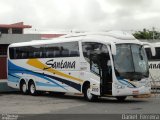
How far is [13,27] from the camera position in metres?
63.8

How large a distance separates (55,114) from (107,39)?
6410mm

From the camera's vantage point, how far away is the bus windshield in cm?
2247

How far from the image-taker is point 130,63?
2267cm

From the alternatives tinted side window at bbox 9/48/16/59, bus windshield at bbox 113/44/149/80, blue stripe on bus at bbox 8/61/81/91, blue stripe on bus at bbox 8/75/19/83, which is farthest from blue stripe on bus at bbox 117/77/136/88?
tinted side window at bbox 9/48/16/59

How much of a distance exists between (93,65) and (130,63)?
1.84 meters

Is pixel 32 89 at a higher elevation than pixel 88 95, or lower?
lower

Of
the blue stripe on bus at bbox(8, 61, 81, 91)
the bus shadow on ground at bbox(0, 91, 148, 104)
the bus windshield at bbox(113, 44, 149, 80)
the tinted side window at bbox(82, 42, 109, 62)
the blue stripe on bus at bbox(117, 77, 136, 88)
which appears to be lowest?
the bus shadow on ground at bbox(0, 91, 148, 104)

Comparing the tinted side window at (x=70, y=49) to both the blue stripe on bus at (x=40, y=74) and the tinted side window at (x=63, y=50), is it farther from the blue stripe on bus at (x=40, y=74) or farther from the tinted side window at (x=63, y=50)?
the blue stripe on bus at (x=40, y=74)

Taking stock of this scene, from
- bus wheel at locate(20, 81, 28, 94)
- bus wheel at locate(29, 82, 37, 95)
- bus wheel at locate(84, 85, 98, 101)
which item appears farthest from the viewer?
bus wheel at locate(20, 81, 28, 94)

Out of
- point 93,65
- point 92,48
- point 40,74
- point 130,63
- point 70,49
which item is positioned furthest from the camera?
point 40,74

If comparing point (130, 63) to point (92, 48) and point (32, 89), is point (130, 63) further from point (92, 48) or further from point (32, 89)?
point (32, 89)

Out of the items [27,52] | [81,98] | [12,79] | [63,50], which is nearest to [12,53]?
[12,79]

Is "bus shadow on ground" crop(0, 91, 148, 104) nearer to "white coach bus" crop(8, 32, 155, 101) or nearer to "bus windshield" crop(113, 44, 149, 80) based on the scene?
"white coach bus" crop(8, 32, 155, 101)

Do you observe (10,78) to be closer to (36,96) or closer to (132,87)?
(36,96)
